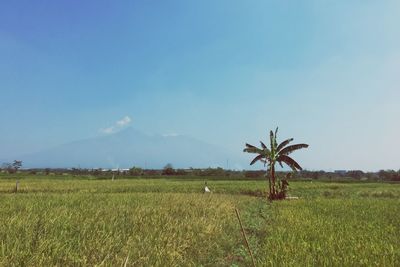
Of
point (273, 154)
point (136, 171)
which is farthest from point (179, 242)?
point (136, 171)

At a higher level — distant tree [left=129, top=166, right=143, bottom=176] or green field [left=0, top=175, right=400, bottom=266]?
distant tree [left=129, top=166, right=143, bottom=176]

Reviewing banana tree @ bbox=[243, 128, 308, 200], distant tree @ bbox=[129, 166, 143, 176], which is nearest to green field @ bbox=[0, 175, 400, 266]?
banana tree @ bbox=[243, 128, 308, 200]

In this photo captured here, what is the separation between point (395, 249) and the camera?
7.34 m

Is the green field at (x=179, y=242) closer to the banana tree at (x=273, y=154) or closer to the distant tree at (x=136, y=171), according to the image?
the banana tree at (x=273, y=154)

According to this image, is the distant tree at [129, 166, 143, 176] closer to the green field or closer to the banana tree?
the banana tree

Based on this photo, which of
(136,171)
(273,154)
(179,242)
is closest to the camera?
(179,242)

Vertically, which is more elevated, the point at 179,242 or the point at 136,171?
the point at 136,171

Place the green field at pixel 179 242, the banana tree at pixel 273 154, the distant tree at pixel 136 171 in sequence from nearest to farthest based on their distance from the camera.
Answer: the green field at pixel 179 242
the banana tree at pixel 273 154
the distant tree at pixel 136 171

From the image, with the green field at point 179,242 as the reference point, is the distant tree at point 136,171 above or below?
above

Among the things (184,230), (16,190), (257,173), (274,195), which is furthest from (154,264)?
(257,173)

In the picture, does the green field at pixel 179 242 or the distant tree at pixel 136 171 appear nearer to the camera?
the green field at pixel 179 242

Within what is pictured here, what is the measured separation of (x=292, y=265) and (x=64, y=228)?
4296 millimetres

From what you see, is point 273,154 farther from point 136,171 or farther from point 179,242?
point 136,171

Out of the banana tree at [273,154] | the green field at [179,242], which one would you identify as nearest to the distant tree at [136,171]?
the banana tree at [273,154]
